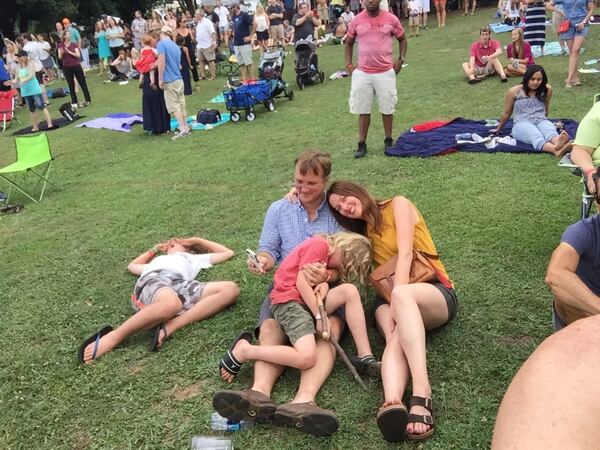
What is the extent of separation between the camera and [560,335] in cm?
115

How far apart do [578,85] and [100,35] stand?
16558mm

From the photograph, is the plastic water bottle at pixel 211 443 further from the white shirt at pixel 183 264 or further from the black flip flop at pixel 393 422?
the white shirt at pixel 183 264

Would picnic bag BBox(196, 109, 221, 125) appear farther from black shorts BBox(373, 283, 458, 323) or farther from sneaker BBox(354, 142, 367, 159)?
black shorts BBox(373, 283, 458, 323)

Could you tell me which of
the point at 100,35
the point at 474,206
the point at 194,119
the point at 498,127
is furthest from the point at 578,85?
the point at 100,35

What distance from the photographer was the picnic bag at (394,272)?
293 cm

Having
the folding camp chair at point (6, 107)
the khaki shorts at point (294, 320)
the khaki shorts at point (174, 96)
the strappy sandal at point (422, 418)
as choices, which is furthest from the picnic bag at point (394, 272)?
the folding camp chair at point (6, 107)

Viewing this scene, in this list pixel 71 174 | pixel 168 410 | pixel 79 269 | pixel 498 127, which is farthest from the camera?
pixel 71 174

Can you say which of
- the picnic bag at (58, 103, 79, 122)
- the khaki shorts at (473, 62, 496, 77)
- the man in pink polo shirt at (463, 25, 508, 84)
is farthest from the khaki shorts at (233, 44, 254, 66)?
the khaki shorts at (473, 62, 496, 77)

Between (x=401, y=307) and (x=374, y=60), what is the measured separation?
4.28 meters

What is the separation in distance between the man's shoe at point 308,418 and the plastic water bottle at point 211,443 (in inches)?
9.9

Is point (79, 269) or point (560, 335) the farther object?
point (79, 269)

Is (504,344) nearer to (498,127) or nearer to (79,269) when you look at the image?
(79,269)

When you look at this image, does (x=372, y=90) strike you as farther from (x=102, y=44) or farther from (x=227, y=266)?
(x=102, y=44)

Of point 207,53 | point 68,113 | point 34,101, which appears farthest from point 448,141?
point 207,53
